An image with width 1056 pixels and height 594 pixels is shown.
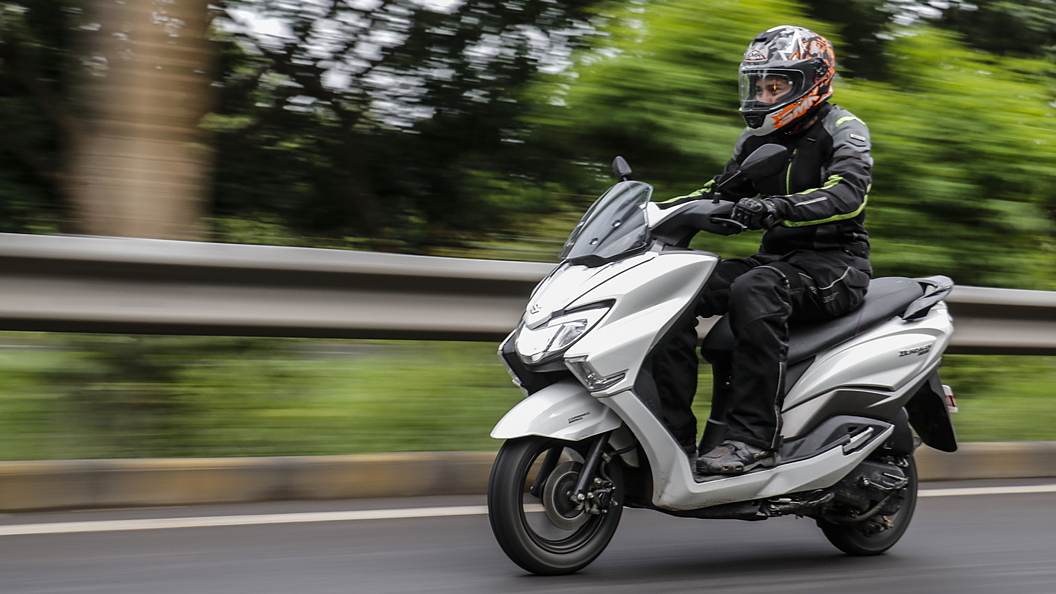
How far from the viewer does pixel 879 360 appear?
12.7 feet

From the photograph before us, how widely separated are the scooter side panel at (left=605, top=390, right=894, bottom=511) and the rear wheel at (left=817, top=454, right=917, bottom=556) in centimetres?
40

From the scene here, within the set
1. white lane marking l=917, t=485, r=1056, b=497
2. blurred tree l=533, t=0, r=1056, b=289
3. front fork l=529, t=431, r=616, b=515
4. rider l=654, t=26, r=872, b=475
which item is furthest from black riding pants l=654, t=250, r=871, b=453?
blurred tree l=533, t=0, r=1056, b=289

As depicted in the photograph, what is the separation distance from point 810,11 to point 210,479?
596cm

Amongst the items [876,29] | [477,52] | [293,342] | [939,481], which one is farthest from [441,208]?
[939,481]

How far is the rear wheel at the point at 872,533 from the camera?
407 centimetres

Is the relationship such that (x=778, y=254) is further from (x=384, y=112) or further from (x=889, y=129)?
(x=384, y=112)

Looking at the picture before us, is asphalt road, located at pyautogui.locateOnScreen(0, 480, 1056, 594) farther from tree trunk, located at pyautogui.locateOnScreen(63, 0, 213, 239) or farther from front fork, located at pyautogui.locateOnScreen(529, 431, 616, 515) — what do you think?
tree trunk, located at pyautogui.locateOnScreen(63, 0, 213, 239)

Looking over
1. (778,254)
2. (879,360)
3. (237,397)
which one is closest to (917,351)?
(879,360)

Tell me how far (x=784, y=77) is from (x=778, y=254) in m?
0.64

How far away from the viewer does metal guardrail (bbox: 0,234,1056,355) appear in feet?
13.9

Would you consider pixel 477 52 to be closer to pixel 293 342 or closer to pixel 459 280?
pixel 293 342

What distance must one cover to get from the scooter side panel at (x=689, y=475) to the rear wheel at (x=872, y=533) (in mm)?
397

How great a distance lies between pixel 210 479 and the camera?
14.2 ft

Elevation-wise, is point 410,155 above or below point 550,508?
below
